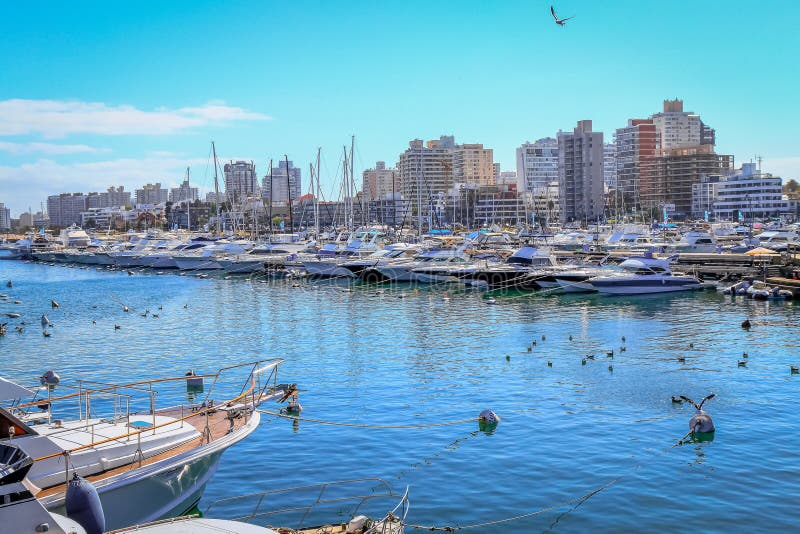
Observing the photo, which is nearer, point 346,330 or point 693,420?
point 693,420

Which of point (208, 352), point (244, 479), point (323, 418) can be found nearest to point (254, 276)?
point (208, 352)

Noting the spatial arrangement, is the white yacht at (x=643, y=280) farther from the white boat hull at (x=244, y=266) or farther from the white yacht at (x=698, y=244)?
the white boat hull at (x=244, y=266)

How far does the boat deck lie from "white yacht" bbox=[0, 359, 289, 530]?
0.8 inches

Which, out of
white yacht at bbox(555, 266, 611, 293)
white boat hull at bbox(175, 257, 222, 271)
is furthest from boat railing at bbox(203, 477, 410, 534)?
white boat hull at bbox(175, 257, 222, 271)

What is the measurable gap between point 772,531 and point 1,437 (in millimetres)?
16842

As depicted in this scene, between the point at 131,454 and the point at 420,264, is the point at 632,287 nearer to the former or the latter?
the point at 420,264

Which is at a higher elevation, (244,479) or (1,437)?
(1,437)

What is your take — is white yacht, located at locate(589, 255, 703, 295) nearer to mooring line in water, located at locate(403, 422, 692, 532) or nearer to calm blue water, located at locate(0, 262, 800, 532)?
calm blue water, located at locate(0, 262, 800, 532)

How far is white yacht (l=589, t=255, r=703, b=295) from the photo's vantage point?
2608 inches

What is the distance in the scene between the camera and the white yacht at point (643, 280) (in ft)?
217

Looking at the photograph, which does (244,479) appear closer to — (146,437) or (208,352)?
(146,437)

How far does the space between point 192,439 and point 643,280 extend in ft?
177

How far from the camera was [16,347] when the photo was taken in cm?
4594

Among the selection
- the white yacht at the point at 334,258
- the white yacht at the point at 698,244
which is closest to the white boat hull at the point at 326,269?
the white yacht at the point at 334,258
